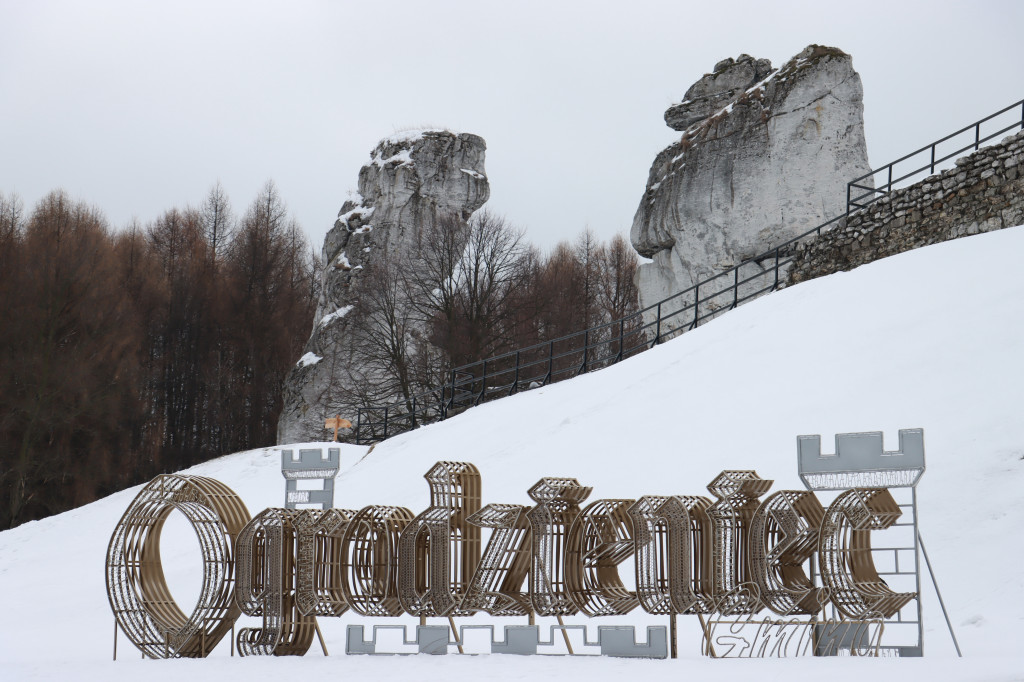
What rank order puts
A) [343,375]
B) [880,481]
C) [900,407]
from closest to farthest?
[880,481], [900,407], [343,375]

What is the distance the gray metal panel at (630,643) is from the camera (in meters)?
7.49

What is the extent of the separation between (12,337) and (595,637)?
24309 mm

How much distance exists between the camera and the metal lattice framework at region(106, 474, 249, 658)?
8.57m

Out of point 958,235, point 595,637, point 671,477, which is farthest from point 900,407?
point 958,235

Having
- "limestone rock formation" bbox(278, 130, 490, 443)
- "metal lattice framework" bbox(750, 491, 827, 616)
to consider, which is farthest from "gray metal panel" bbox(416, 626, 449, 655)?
"limestone rock formation" bbox(278, 130, 490, 443)

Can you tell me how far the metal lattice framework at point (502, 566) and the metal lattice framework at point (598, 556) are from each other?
1.43ft

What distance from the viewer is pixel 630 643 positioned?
764 cm

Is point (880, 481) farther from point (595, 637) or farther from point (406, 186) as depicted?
point (406, 186)

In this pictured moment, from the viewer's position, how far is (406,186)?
33875mm

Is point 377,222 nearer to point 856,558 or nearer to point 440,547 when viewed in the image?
point 440,547

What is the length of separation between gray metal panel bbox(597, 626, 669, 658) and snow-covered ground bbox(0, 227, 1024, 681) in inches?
5.6

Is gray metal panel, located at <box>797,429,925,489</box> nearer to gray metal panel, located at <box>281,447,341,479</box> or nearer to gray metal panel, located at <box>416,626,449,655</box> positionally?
gray metal panel, located at <box>416,626,449,655</box>

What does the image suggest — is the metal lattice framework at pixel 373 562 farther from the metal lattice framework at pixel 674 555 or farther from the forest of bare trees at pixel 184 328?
the forest of bare trees at pixel 184 328

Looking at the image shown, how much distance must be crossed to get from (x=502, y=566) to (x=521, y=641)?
660 millimetres
